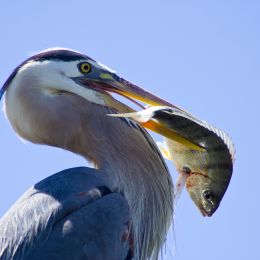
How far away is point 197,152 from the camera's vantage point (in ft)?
18.8

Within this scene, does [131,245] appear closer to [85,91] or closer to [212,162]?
[212,162]

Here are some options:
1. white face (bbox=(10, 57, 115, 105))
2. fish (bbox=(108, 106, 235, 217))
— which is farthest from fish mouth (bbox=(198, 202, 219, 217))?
white face (bbox=(10, 57, 115, 105))

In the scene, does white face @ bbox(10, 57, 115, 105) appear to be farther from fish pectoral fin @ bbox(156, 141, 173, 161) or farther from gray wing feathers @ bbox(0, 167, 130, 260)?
gray wing feathers @ bbox(0, 167, 130, 260)

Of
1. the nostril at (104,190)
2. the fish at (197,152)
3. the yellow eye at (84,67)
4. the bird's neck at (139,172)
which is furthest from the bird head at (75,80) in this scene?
the nostril at (104,190)

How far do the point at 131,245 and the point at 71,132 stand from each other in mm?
907

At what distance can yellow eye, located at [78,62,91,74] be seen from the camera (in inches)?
250

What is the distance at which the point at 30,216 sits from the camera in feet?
18.4

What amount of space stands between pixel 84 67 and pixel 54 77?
0.24 m

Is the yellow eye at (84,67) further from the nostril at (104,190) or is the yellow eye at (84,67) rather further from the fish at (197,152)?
the nostril at (104,190)

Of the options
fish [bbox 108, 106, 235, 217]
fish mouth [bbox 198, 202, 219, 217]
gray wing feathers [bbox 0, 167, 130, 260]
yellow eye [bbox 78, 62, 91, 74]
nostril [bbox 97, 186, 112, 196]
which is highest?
yellow eye [bbox 78, 62, 91, 74]

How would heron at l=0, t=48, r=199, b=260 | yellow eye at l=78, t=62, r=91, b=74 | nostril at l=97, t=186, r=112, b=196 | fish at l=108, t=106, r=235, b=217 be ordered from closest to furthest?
fish at l=108, t=106, r=235, b=217, heron at l=0, t=48, r=199, b=260, nostril at l=97, t=186, r=112, b=196, yellow eye at l=78, t=62, r=91, b=74

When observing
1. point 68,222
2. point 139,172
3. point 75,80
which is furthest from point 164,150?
point 68,222

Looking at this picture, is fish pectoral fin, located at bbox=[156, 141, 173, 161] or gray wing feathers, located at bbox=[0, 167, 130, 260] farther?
fish pectoral fin, located at bbox=[156, 141, 173, 161]

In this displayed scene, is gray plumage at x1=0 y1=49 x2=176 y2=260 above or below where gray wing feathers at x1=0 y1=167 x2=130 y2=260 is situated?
above
